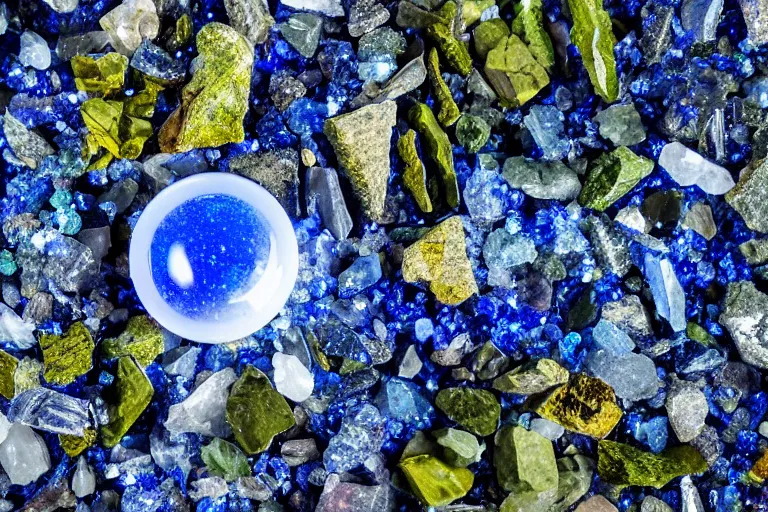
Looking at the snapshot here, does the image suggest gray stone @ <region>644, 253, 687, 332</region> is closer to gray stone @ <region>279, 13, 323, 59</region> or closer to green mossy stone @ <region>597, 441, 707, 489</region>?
green mossy stone @ <region>597, 441, 707, 489</region>

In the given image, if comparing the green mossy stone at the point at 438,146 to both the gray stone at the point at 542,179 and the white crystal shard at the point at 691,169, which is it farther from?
the white crystal shard at the point at 691,169

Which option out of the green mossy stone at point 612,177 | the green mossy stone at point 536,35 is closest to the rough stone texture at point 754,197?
the green mossy stone at point 612,177

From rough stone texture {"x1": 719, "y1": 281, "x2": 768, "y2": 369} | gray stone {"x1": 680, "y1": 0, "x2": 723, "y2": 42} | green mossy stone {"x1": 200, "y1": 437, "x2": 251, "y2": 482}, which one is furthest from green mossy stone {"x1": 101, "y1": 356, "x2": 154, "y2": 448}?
gray stone {"x1": 680, "y1": 0, "x2": 723, "y2": 42}

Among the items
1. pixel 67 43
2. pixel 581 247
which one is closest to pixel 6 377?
pixel 67 43

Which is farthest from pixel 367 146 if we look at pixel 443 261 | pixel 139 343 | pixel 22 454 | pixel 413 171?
pixel 22 454

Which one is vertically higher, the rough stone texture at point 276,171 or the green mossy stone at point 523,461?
the rough stone texture at point 276,171

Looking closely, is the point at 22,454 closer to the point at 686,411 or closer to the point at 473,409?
the point at 473,409
